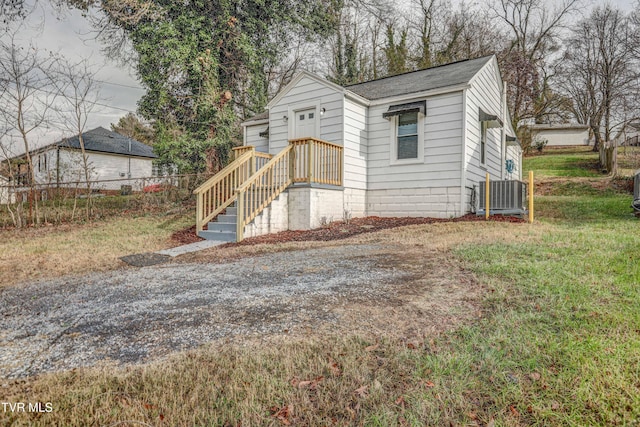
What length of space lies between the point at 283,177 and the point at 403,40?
16369mm

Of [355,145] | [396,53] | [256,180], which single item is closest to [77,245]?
[256,180]

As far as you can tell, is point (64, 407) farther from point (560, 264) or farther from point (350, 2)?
point (350, 2)

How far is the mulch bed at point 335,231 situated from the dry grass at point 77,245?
518mm

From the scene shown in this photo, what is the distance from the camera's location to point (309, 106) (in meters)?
10.4

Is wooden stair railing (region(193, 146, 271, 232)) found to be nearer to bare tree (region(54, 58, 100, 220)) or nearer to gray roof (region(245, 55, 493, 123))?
gray roof (region(245, 55, 493, 123))

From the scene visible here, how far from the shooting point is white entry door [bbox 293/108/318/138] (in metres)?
10.4

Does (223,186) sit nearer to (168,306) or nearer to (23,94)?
(168,306)

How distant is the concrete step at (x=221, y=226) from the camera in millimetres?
8211

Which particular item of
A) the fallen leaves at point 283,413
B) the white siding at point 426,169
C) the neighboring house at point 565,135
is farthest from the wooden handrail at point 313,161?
the neighboring house at point 565,135

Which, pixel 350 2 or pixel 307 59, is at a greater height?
pixel 350 2

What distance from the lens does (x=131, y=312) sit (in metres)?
3.39

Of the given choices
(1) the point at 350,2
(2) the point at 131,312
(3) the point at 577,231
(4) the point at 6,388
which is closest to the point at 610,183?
(3) the point at 577,231

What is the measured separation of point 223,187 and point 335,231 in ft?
9.35

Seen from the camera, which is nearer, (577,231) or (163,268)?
(163,268)
